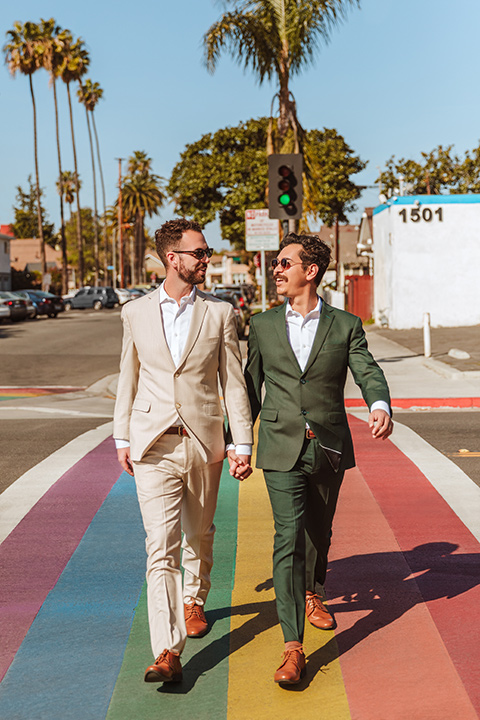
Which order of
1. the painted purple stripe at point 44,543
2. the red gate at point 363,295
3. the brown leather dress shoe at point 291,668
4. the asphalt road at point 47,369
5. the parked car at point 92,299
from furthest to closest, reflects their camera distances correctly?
the parked car at point 92,299 → the red gate at point 363,295 → the asphalt road at point 47,369 → the painted purple stripe at point 44,543 → the brown leather dress shoe at point 291,668

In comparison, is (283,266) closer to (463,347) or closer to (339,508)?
(339,508)

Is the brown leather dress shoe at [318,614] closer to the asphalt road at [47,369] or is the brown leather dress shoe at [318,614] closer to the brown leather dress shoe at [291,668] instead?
the brown leather dress shoe at [291,668]

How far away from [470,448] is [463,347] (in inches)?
514

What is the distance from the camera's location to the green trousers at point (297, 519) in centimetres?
400

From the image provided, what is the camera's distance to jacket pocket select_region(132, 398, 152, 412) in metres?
4.12

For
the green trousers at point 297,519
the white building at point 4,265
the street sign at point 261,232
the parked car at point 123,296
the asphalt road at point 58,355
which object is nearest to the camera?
the green trousers at point 297,519

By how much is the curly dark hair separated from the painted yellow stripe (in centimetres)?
176

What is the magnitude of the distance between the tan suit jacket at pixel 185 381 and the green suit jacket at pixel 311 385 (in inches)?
5.0

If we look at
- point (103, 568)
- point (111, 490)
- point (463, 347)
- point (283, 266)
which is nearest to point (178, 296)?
point (283, 266)

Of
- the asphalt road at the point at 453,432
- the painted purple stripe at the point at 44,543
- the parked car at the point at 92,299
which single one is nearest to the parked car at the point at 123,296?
the parked car at the point at 92,299

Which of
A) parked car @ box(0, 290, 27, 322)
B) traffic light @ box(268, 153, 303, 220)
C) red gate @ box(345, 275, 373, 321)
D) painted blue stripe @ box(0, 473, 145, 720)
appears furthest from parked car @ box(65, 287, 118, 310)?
painted blue stripe @ box(0, 473, 145, 720)

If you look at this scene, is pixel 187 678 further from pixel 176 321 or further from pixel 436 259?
pixel 436 259

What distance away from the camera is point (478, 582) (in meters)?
5.35

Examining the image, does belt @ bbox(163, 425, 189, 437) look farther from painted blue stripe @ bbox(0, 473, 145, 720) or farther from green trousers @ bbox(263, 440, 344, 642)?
painted blue stripe @ bbox(0, 473, 145, 720)
